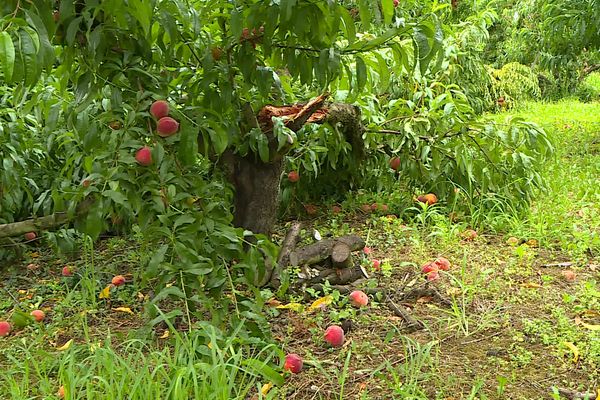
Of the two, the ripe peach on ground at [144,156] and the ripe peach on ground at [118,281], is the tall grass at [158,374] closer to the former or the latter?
the ripe peach on ground at [144,156]

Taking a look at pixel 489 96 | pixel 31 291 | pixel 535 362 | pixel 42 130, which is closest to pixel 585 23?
pixel 489 96

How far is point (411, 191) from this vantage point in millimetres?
3697

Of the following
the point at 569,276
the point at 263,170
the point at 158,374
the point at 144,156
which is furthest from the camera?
the point at 263,170

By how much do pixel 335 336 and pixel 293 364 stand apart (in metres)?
0.22

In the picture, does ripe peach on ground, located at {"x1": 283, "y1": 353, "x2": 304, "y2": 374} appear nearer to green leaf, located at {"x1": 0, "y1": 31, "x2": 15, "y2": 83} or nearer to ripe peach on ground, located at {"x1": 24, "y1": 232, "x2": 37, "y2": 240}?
green leaf, located at {"x1": 0, "y1": 31, "x2": 15, "y2": 83}

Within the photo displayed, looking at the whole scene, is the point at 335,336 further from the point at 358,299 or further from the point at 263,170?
the point at 263,170

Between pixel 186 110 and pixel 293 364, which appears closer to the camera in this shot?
pixel 293 364

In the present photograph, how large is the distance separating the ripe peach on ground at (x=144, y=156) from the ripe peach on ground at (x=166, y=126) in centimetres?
9

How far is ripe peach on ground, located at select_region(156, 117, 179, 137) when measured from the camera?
6.18 feet

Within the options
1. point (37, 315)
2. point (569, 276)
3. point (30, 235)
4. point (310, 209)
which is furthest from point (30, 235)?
point (569, 276)

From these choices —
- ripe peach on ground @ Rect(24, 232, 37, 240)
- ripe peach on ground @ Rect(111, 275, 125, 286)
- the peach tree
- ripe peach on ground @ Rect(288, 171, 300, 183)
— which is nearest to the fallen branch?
the peach tree

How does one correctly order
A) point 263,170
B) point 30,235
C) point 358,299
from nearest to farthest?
1. point 358,299
2. point 263,170
3. point 30,235

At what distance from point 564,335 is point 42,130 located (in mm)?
2662

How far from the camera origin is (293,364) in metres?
1.85
